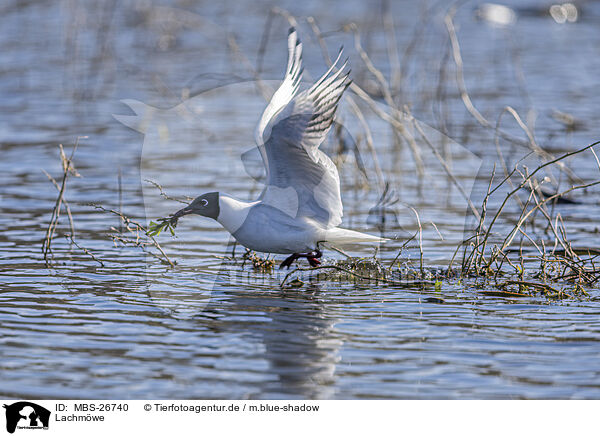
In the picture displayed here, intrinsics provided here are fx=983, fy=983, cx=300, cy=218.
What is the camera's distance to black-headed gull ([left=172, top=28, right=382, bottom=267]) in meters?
6.91

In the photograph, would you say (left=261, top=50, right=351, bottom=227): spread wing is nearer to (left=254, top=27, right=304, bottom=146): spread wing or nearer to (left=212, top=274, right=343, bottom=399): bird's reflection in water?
(left=254, top=27, right=304, bottom=146): spread wing

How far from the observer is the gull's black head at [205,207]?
24.8ft

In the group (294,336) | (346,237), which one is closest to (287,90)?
(346,237)

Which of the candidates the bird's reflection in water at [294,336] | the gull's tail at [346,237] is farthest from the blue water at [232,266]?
the gull's tail at [346,237]

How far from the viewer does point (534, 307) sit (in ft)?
24.0

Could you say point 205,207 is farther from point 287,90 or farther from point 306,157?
point 287,90

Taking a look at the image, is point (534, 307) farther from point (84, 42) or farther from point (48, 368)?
point (84, 42)

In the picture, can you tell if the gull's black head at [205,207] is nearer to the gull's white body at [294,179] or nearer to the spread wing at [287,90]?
the gull's white body at [294,179]

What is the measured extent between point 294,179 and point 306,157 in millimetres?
308
